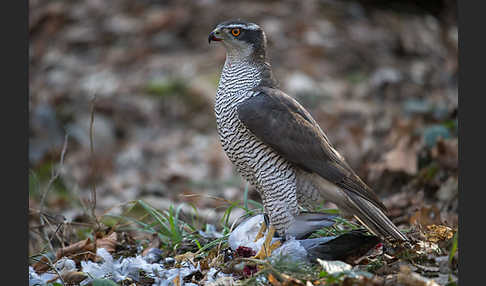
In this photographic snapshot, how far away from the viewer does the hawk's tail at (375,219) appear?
160 inches

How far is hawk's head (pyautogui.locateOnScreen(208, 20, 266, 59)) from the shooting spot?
14.5 ft

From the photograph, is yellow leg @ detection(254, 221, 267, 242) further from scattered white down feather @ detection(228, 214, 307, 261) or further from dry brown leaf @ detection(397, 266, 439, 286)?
dry brown leaf @ detection(397, 266, 439, 286)

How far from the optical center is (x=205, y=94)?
385 inches

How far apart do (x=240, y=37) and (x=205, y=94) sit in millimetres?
5379

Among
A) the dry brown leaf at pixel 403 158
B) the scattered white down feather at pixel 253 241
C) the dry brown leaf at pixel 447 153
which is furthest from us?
the dry brown leaf at pixel 403 158

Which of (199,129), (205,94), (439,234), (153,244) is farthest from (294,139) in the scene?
(205,94)

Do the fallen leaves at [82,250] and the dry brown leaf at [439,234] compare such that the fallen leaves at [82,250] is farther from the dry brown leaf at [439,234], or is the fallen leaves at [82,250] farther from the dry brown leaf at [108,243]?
the dry brown leaf at [439,234]

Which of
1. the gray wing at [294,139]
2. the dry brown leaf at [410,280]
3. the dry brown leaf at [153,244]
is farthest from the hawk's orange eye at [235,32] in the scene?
the dry brown leaf at [410,280]

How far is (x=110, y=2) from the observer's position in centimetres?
1299

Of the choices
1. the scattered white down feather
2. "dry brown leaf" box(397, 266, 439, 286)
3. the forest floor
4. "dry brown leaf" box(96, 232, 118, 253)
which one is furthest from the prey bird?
"dry brown leaf" box(96, 232, 118, 253)

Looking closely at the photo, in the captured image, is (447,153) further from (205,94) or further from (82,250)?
(205,94)

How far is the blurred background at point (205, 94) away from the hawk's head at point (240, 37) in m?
2.17

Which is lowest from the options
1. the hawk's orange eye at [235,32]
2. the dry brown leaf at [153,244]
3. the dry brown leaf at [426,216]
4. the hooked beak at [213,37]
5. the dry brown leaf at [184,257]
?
the dry brown leaf at [153,244]

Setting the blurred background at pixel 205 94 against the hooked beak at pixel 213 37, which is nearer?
the hooked beak at pixel 213 37
